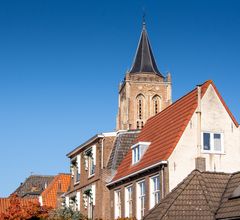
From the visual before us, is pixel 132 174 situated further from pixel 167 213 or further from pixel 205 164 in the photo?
pixel 167 213

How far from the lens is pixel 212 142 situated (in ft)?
102

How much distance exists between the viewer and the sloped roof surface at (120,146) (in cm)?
3784

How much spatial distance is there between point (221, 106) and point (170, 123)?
10.3ft

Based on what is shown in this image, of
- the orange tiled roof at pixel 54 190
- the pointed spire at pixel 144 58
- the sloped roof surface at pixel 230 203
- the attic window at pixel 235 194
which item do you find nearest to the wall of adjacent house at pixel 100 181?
the sloped roof surface at pixel 230 203

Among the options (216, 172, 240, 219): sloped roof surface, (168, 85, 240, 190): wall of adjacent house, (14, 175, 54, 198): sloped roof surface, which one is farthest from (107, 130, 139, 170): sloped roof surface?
(14, 175, 54, 198): sloped roof surface

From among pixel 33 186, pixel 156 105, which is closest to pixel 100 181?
pixel 33 186

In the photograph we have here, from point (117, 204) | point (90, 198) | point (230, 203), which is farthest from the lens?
point (90, 198)

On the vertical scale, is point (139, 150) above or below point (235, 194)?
above

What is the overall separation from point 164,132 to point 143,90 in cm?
8697

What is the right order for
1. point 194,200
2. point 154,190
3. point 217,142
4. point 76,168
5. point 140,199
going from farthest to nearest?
point 76,168 < point 140,199 < point 217,142 < point 154,190 < point 194,200

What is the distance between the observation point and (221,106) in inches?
1254

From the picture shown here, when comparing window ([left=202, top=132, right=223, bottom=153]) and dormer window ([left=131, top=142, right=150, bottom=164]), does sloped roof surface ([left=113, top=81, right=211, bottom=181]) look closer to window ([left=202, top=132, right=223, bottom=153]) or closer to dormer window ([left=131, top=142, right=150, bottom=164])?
dormer window ([left=131, top=142, right=150, bottom=164])

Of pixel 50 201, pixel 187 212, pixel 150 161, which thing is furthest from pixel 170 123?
pixel 50 201

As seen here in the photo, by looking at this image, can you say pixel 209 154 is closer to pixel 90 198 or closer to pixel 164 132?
A: pixel 164 132
